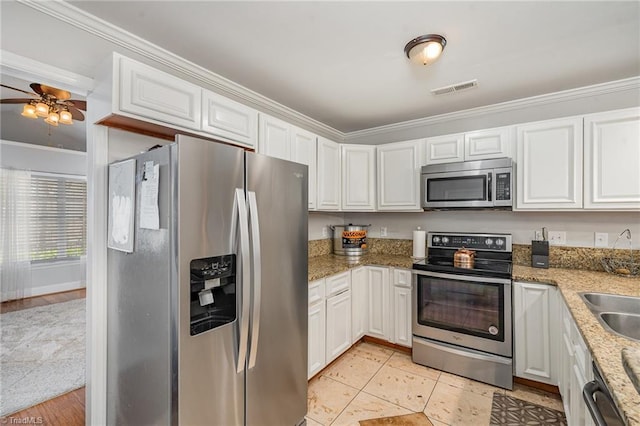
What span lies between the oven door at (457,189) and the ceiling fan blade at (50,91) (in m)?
3.47

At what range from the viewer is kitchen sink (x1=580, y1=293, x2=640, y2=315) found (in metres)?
1.60

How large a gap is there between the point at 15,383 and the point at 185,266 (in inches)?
99.7

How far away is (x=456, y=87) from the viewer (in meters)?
2.42

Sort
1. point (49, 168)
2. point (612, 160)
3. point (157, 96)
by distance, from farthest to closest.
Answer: point (49, 168) < point (612, 160) < point (157, 96)

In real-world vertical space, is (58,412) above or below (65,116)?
below

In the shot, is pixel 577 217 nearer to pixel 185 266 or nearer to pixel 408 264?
pixel 408 264

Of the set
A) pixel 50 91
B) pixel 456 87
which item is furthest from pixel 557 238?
pixel 50 91

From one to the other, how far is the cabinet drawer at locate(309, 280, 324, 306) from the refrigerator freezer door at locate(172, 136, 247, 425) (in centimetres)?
84

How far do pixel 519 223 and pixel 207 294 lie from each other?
9.14ft

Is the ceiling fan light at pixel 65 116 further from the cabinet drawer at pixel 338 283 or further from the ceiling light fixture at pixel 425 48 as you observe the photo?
the ceiling light fixture at pixel 425 48

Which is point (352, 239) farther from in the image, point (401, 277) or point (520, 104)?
point (520, 104)

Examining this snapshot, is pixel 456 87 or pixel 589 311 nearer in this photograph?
pixel 589 311

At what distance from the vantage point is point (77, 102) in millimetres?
3014

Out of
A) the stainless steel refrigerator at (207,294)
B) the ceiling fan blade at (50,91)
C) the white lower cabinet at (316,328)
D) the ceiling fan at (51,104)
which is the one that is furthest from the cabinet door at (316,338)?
the ceiling fan at (51,104)
